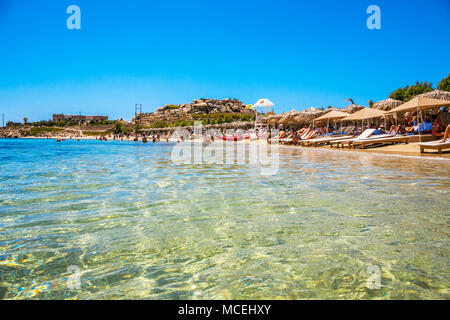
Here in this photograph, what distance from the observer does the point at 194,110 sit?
10075cm

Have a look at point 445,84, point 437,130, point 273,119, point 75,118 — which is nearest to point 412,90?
point 445,84

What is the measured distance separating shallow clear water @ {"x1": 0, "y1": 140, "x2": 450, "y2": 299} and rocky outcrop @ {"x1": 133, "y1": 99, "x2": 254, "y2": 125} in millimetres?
89287

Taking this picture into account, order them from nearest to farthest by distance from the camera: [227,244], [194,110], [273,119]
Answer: [227,244] < [273,119] < [194,110]

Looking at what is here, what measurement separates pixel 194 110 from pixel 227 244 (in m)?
101

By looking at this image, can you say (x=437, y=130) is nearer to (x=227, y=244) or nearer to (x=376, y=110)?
(x=376, y=110)

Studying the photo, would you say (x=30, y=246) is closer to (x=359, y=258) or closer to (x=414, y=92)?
(x=359, y=258)

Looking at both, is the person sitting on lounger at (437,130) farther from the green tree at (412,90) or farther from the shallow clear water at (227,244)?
the green tree at (412,90)

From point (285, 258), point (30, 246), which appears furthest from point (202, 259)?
point (30, 246)

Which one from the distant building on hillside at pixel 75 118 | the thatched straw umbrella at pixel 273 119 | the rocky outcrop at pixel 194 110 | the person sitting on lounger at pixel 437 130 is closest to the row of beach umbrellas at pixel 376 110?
the thatched straw umbrella at pixel 273 119

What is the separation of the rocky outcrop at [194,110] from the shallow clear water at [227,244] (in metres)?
89.3

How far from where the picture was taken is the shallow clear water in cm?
161

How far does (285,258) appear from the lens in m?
1.96

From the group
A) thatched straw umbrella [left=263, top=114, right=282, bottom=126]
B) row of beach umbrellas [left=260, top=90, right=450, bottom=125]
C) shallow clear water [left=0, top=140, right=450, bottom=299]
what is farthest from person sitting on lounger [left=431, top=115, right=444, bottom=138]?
thatched straw umbrella [left=263, top=114, right=282, bottom=126]

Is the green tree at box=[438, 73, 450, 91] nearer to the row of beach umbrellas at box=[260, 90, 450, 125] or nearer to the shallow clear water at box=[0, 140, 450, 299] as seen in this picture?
the row of beach umbrellas at box=[260, 90, 450, 125]
